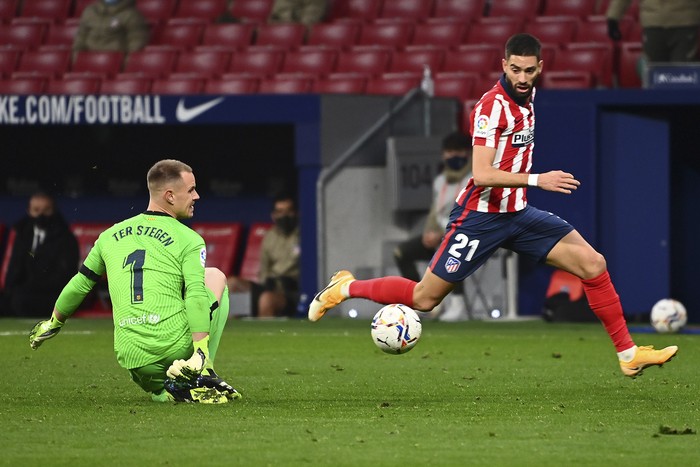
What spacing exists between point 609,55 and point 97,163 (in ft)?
20.4

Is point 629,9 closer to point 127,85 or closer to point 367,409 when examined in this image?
point 127,85

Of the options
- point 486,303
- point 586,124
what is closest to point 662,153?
point 586,124

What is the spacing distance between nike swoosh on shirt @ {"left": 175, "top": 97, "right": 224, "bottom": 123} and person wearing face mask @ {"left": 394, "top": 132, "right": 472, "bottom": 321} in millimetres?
2406

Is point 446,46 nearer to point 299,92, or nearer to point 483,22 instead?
point 483,22

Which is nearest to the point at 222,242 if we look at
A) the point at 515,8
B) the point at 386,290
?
the point at 515,8

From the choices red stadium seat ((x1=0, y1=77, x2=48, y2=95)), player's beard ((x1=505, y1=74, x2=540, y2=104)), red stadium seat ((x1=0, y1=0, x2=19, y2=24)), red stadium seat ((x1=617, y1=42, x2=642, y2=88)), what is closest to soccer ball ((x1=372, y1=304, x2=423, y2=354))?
player's beard ((x1=505, y1=74, x2=540, y2=104))

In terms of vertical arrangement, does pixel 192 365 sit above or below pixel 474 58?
below

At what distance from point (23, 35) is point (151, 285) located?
1207 centimetres

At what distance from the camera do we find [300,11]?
17469 mm

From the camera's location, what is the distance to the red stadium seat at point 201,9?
1855 cm

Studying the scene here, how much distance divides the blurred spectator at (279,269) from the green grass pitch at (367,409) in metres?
3.36

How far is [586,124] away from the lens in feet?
47.8

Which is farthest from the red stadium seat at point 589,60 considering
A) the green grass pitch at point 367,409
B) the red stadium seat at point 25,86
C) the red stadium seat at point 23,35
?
the red stadium seat at point 23,35

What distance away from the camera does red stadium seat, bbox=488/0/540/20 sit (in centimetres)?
1669
